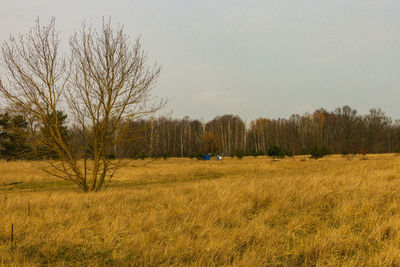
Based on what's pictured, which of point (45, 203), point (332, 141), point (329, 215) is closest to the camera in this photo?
point (329, 215)

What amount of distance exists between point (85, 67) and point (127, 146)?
126 inches

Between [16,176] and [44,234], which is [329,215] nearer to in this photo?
[44,234]

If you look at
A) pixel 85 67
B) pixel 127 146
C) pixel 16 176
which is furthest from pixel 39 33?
pixel 16 176

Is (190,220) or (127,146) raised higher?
(127,146)

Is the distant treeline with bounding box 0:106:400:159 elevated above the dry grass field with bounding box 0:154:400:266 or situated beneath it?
elevated above

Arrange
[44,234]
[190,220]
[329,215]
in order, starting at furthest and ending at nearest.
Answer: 1. [329,215]
2. [190,220]
3. [44,234]

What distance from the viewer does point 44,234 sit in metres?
3.20

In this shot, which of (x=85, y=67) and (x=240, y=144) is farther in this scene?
(x=240, y=144)

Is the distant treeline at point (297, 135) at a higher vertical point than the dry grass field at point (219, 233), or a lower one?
higher

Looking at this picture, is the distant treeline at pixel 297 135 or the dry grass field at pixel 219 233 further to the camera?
the distant treeline at pixel 297 135

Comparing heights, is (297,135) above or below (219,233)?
above

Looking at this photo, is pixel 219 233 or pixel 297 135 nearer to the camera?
pixel 219 233

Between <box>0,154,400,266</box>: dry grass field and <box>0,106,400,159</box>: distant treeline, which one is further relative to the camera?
<box>0,106,400,159</box>: distant treeline

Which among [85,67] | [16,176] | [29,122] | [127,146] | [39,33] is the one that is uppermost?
[39,33]
